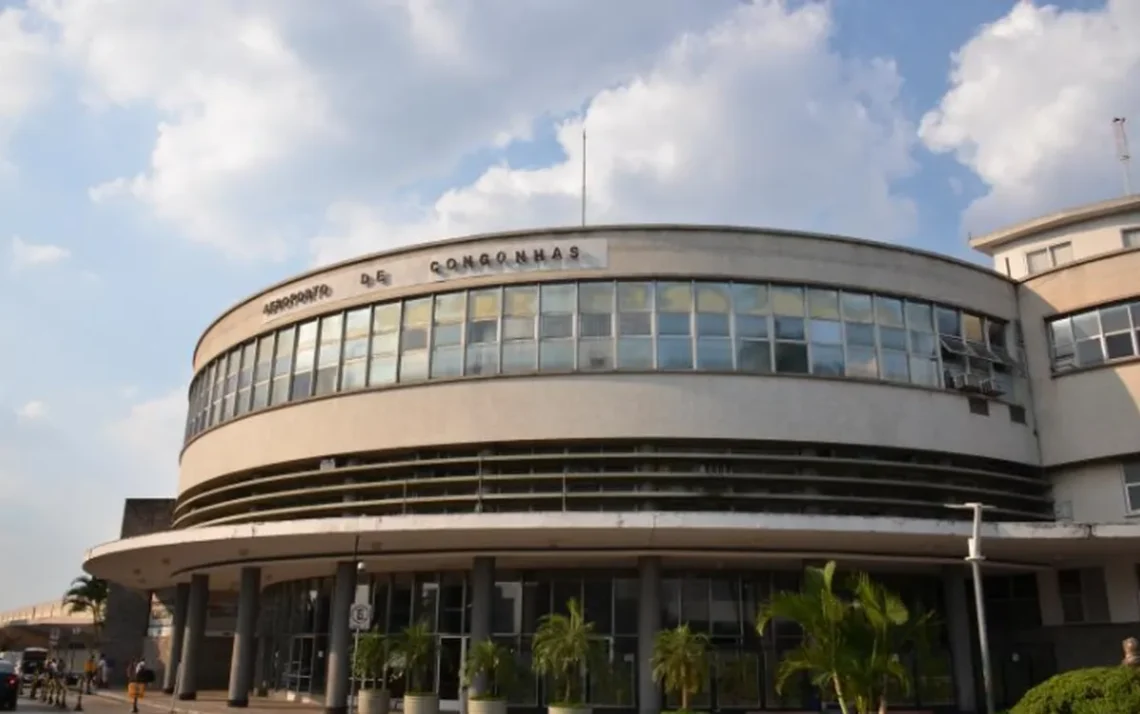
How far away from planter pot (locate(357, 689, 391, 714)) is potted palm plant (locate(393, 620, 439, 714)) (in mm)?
700

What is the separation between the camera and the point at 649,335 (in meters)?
29.7

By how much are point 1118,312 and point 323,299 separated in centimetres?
2692

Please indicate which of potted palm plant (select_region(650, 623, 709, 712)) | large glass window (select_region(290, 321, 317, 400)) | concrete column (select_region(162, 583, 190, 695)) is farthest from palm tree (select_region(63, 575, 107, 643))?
potted palm plant (select_region(650, 623, 709, 712))

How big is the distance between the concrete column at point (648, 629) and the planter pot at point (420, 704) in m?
5.63

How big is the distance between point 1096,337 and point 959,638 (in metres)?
11.6

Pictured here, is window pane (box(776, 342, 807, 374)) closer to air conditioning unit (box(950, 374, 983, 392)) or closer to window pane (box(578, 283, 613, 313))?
window pane (box(578, 283, 613, 313))

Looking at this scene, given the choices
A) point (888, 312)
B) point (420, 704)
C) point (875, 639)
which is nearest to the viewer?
point (875, 639)

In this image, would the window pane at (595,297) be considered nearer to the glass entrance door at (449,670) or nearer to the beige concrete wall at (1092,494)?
the glass entrance door at (449,670)

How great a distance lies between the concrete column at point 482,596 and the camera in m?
27.5

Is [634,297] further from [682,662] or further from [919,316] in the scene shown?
[682,662]

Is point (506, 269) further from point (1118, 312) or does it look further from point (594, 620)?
point (1118, 312)

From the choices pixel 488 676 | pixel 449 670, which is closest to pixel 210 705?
pixel 449 670

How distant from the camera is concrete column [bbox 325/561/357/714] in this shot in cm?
2803

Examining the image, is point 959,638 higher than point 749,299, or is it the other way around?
point 749,299
